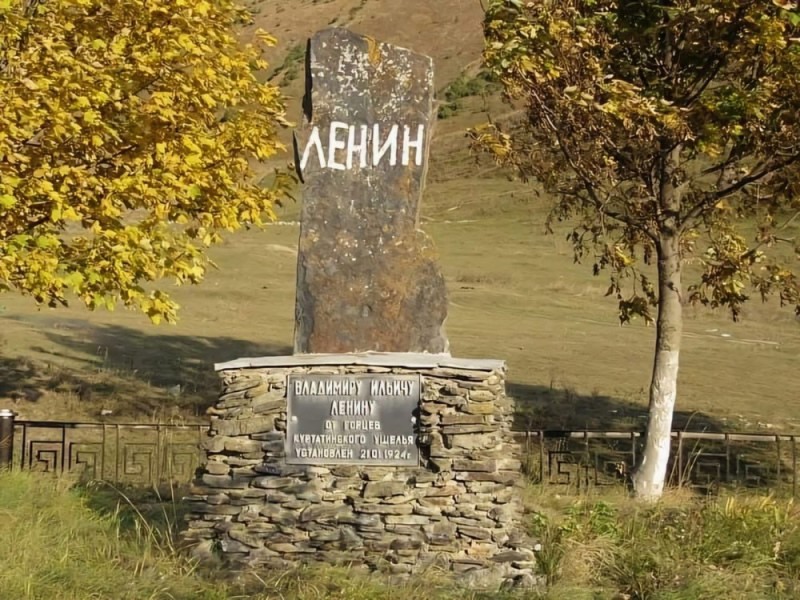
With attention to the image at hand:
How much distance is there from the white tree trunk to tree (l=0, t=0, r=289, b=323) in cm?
428

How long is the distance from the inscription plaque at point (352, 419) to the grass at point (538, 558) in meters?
0.94

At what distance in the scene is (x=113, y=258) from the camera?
33.1 ft

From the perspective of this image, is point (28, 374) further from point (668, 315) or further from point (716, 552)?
point (716, 552)

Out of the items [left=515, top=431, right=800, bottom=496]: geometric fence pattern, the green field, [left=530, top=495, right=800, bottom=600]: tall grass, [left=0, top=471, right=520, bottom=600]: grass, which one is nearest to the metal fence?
the green field

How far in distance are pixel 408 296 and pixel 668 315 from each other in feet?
13.4

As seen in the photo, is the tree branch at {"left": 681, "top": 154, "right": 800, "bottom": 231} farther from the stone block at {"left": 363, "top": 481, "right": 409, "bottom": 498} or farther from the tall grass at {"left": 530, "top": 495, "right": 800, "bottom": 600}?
the stone block at {"left": 363, "top": 481, "right": 409, "bottom": 498}

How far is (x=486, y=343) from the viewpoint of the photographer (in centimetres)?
2261

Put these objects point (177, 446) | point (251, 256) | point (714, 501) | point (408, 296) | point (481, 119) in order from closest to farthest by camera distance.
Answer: point (408, 296) → point (714, 501) → point (177, 446) → point (251, 256) → point (481, 119)

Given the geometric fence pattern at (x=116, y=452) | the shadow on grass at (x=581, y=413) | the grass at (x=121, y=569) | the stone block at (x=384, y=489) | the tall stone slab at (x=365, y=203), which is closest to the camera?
the grass at (x=121, y=569)

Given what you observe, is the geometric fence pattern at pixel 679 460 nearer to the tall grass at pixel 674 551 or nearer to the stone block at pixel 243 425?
the tall grass at pixel 674 551

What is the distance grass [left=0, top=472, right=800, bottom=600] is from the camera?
22.9ft

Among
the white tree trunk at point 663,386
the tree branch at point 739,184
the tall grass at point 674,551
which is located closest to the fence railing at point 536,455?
the white tree trunk at point 663,386

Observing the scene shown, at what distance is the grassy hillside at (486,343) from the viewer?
16172 mm

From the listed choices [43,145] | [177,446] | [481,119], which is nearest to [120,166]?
[43,145]
